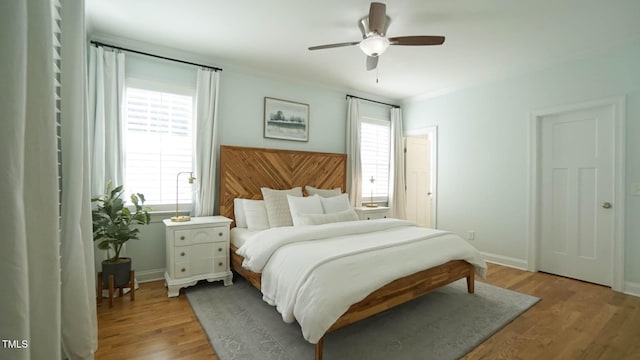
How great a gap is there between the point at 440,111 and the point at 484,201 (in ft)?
5.62

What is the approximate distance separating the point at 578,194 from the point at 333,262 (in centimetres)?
354

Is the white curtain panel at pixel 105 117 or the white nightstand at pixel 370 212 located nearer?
the white curtain panel at pixel 105 117

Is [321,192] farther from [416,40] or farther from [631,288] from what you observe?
[631,288]

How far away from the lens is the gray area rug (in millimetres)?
2037

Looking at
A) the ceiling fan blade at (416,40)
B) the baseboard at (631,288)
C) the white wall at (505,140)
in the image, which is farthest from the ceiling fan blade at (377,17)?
the baseboard at (631,288)

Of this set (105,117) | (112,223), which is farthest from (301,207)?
(105,117)

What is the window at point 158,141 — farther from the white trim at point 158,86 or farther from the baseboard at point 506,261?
the baseboard at point 506,261

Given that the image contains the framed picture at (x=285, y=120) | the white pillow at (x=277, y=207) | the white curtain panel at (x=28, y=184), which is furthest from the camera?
the framed picture at (x=285, y=120)

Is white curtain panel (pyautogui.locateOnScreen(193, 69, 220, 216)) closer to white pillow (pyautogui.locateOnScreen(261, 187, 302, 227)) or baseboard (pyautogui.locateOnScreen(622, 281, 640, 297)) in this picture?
white pillow (pyautogui.locateOnScreen(261, 187, 302, 227))

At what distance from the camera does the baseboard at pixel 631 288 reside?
3121 mm

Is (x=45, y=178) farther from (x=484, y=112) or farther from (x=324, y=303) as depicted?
(x=484, y=112)

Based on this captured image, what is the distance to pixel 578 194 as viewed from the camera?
11.8ft

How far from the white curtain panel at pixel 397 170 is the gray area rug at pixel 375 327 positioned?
8.18ft

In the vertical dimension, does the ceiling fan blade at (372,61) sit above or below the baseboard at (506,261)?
above
